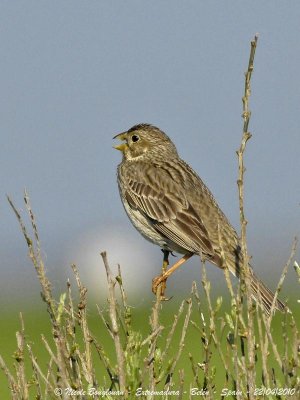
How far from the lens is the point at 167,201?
9.90 metres

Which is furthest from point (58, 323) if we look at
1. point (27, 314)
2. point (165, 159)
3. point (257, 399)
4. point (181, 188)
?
point (27, 314)

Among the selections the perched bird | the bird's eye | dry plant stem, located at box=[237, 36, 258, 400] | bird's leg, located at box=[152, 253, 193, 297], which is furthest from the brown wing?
dry plant stem, located at box=[237, 36, 258, 400]

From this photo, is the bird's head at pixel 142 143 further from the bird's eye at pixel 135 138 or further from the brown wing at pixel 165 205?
the brown wing at pixel 165 205

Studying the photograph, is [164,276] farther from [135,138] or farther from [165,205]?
[135,138]

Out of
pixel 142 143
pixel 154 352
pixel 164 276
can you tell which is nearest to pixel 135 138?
pixel 142 143

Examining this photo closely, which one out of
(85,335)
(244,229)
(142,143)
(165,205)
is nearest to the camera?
(244,229)

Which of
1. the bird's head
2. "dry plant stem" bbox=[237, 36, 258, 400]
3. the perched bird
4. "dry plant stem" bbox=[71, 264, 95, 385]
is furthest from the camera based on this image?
the bird's head

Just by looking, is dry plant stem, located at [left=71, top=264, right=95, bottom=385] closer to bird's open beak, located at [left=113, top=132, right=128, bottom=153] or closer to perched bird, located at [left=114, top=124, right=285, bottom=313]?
perched bird, located at [left=114, top=124, right=285, bottom=313]

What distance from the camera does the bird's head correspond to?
35.5 ft

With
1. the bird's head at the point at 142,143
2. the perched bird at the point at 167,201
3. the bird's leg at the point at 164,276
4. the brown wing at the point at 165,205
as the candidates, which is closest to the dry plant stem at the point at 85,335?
the bird's leg at the point at 164,276

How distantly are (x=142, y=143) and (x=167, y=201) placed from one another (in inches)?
45.9

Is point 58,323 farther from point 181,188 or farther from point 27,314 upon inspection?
point 27,314

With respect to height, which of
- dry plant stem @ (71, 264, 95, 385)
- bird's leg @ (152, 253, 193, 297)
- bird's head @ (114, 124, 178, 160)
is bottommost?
bird's leg @ (152, 253, 193, 297)

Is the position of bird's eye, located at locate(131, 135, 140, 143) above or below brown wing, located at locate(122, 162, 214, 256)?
above
